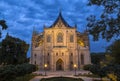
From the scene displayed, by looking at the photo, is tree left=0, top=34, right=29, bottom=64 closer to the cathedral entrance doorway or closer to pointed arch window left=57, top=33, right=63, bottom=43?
the cathedral entrance doorway

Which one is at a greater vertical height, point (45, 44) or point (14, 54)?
point (45, 44)

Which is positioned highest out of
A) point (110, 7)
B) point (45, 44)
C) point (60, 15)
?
point (60, 15)

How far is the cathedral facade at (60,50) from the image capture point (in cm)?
7038

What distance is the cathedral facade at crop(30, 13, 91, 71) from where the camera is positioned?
2771 inches

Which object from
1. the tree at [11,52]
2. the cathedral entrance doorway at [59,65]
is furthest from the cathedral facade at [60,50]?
the tree at [11,52]

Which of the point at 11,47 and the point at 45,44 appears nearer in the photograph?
the point at 11,47

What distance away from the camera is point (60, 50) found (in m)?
70.6

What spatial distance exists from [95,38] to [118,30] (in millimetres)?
1529

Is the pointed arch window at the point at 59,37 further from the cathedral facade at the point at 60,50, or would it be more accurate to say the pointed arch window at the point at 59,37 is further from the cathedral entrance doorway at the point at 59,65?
the cathedral entrance doorway at the point at 59,65

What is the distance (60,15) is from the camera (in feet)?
264

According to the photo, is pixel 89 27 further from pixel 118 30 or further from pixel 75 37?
pixel 75 37

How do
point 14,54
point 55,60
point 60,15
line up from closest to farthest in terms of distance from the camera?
1. point 14,54
2. point 55,60
3. point 60,15

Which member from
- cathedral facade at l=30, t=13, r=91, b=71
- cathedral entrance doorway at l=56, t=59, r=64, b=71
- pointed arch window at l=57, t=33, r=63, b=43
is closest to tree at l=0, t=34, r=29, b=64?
cathedral facade at l=30, t=13, r=91, b=71

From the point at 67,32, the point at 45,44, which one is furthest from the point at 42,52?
the point at 67,32
